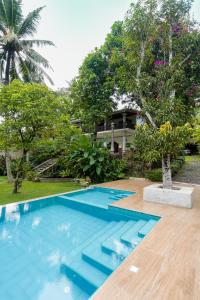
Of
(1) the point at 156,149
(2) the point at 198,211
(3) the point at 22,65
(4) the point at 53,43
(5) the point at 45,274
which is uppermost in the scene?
(4) the point at 53,43

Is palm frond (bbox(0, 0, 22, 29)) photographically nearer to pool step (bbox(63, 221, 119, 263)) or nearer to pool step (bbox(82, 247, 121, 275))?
pool step (bbox(63, 221, 119, 263))

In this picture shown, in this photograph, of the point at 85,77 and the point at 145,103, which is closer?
the point at 145,103

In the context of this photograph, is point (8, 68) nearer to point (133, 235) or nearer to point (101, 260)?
point (133, 235)

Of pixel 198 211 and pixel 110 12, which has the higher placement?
pixel 110 12

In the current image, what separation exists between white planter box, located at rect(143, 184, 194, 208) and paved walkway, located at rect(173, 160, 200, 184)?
241 inches

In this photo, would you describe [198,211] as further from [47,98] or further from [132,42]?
[132,42]

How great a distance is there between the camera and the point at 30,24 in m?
14.2

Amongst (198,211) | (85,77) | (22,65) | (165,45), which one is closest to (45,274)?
(198,211)

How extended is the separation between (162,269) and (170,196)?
13.6 ft

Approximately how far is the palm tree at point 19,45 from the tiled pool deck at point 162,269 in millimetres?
13882

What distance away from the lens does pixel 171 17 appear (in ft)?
31.2

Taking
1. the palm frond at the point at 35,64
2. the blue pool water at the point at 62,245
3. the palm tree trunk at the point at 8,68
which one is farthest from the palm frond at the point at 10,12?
the blue pool water at the point at 62,245

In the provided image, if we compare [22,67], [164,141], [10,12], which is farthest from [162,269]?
[10,12]

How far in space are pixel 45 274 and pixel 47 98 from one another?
22.0 ft
